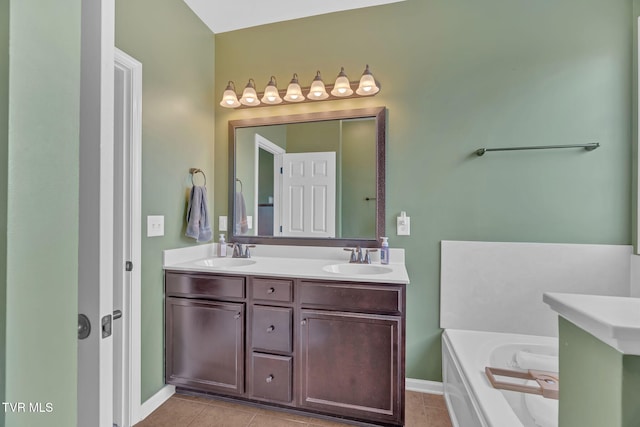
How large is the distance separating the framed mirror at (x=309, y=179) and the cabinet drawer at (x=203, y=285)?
1.87ft

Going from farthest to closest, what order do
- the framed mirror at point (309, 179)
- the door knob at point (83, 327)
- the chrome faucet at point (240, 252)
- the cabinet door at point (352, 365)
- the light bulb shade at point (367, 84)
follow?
the chrome faucet at point (240, 252), the framed mirror at point (309, 179), the light bulb shade at point (367, 84), the cabinet door at point (352, 365), the door knob at point (83, 327)

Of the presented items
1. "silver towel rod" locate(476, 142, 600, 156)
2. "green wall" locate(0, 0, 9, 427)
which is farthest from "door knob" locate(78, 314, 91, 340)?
"silver towel rod" locate(476, 142, 600, 156)

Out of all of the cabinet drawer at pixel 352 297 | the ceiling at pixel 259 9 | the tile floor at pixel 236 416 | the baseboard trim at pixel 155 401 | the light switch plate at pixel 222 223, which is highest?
the ceiling at pixel 259 9

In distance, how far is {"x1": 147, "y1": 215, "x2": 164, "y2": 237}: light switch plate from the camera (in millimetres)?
1772

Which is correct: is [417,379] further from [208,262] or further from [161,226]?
[161,226]

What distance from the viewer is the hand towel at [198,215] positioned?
6.70 ft

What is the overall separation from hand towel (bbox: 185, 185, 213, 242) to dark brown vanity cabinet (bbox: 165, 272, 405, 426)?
0.32 meters

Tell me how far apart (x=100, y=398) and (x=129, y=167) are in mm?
1309

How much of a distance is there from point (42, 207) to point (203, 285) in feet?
4.42

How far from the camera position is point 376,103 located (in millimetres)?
2115

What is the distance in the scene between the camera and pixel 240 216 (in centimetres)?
237

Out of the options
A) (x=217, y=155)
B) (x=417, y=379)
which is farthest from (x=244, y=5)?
(x=417, y=379)

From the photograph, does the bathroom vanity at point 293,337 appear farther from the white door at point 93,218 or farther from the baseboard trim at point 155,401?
the white door at point 93,218

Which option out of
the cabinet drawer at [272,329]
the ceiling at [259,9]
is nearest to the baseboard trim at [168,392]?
the cabinet drawer at [272,329]
